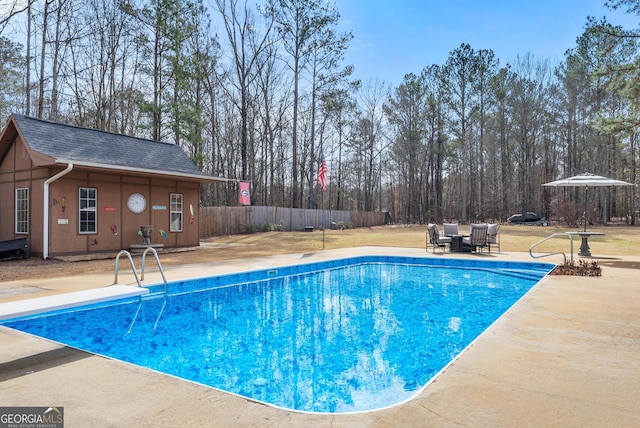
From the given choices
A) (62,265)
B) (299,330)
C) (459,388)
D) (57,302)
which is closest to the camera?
(459,388)

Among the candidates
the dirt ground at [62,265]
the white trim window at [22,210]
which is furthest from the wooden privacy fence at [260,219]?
the white trim window at [22,210]

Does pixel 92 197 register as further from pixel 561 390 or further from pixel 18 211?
pixel 561 390

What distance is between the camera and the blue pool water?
3.32 meters

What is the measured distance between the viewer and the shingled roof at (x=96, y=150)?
391 inches

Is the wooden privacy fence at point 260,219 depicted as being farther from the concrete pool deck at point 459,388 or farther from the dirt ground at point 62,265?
the concrete pool deck at point 459,388

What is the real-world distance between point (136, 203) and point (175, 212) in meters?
1.49

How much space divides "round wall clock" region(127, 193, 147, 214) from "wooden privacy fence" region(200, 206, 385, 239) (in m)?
5.63

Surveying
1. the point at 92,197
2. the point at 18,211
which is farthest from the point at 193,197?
the point at 18,211

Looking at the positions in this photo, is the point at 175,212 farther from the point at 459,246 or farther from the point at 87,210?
the point at 459,246

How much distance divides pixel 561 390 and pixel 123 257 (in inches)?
426

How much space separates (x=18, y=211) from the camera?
1061cm

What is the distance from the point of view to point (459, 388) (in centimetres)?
254

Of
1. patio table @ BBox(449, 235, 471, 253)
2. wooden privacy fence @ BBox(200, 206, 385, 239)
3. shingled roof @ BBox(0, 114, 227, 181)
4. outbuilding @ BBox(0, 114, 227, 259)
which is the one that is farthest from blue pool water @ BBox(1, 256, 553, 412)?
wooden privacy fence @ BBox(200, 206, 385, 239)

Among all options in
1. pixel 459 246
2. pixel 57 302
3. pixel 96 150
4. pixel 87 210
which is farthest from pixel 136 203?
pixel 459 246
